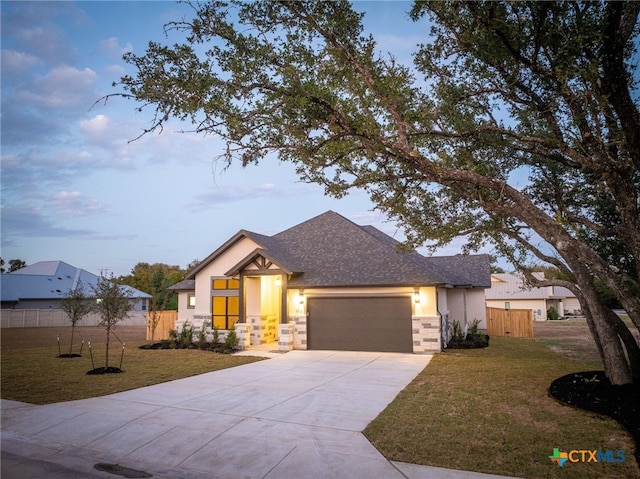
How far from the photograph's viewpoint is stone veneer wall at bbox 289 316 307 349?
17109 millimetres

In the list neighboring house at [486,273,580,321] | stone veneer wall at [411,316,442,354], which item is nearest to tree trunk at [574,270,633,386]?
stone veneer wall at [411,316,442,354]

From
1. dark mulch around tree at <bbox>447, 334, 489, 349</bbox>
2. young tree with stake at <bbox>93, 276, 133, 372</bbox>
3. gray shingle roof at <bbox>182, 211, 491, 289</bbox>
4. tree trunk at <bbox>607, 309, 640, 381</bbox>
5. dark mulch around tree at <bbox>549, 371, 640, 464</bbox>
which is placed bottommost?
dark mulch around tree at <bbox>447, 334, 489, 349</bbox>

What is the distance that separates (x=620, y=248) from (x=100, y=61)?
14.8 m

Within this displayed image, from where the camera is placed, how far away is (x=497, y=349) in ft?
54.9

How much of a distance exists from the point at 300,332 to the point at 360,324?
271cm

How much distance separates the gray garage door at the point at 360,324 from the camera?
15977 millimetres

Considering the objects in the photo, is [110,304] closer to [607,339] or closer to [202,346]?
[202,346]

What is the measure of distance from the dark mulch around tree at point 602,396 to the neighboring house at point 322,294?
6.82m

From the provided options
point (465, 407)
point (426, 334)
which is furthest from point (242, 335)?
point (465, 407)

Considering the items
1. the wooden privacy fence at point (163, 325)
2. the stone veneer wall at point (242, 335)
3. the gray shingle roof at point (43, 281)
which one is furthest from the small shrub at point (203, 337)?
the gray shingle roof at point (43, 281)

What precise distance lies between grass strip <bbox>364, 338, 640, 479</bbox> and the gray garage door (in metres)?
5.54

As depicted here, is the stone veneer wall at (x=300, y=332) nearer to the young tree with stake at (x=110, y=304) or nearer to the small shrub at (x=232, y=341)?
the small shrub at (x=232, y=341)

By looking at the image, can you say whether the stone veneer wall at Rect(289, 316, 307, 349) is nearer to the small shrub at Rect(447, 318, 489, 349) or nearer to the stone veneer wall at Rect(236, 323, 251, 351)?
the stone veneer wall at Rect(236, 323, 251, 351)

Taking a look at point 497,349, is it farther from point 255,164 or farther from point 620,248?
point 255,164
